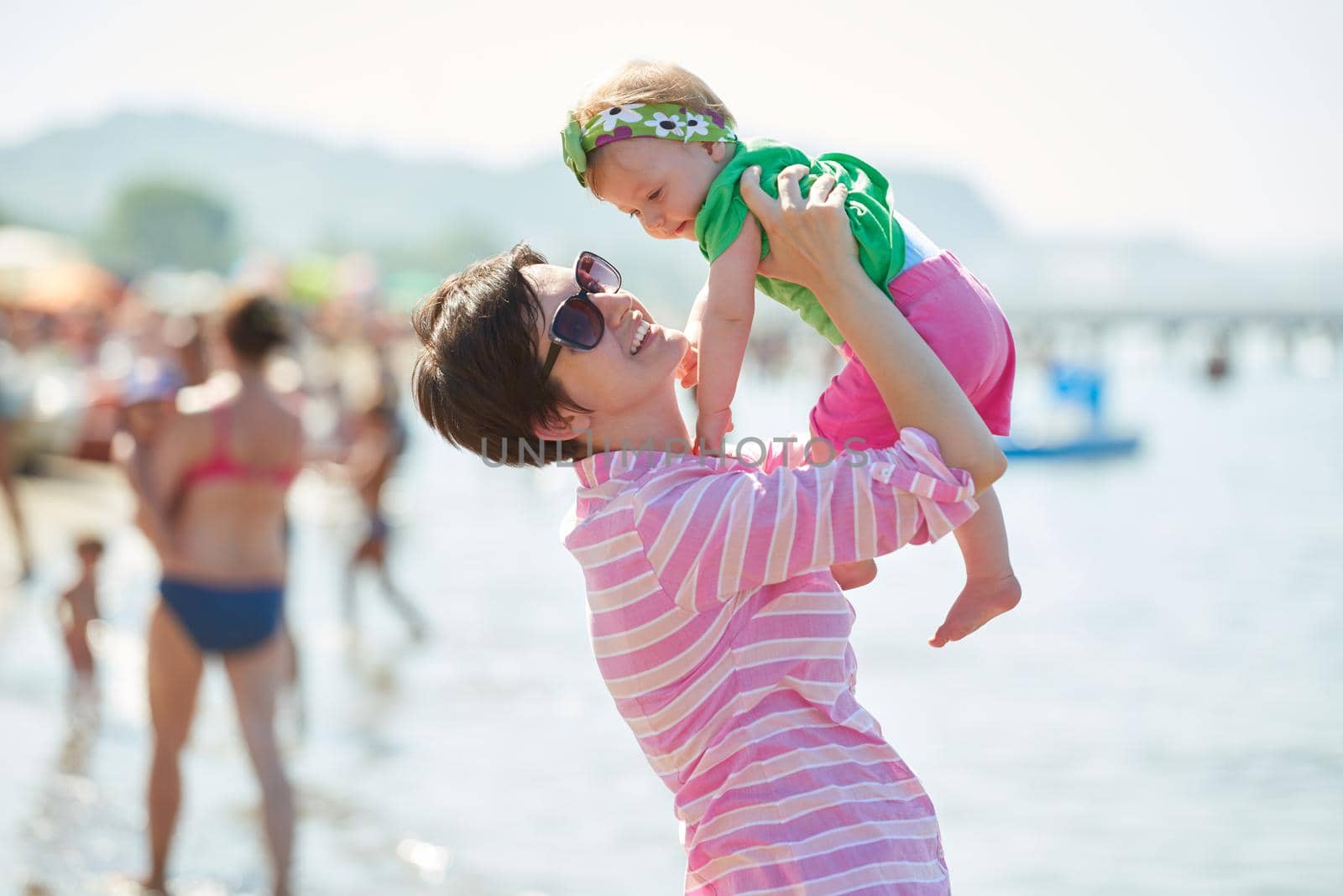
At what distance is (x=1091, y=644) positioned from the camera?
40.0ft

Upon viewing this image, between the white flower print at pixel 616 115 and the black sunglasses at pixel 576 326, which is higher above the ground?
the white flower print at pixel 616 115

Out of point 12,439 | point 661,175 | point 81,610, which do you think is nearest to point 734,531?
point 661,175

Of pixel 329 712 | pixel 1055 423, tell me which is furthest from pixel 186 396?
pixel 1055 423

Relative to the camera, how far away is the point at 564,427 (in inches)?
72.9

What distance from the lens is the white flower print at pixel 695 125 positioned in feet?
6.24

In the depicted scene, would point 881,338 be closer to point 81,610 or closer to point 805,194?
point 805,194

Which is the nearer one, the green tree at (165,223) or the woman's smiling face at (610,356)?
the woman's smiling face at (610,356)

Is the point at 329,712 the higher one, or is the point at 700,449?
the point at 700,449

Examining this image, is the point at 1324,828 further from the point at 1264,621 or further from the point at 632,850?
the point at 1264,621

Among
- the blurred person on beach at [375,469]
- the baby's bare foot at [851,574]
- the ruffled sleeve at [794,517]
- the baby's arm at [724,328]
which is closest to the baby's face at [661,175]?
the baby's arm at [724,328]

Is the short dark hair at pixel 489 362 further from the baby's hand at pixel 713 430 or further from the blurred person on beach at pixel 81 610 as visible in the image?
the blurred person on beach at pixel 81 610

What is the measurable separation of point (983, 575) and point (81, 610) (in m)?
7.72

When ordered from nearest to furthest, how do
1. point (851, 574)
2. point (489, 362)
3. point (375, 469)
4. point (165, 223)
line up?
point (489, 362) < point (851, 574) < point (375, 469) < point (165, 223)

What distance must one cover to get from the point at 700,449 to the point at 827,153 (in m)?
0.47
